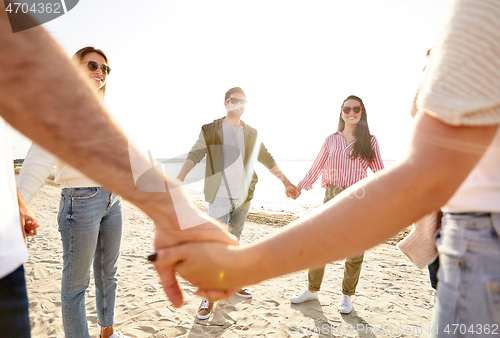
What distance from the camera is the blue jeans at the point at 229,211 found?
4068 mm

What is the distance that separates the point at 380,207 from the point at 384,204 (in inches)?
0.6

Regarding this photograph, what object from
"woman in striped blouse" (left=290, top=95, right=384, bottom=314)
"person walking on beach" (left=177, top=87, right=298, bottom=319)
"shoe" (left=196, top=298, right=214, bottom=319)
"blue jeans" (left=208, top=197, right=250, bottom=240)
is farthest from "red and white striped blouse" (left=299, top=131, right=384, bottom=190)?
"shoe" (left=196, top=298, right=214, bottom=319)

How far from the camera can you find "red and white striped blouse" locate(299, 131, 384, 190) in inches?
153

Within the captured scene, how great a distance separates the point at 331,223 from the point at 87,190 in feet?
7.59

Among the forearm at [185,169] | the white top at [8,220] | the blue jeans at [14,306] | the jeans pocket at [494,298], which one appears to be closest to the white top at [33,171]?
the white top at [8,220]

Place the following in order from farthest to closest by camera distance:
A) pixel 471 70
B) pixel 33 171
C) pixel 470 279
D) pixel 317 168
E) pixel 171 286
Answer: pixel 317 168 < pixel 33 171 < pixel 171 286 < pixel 470 279 < pixel 471 70

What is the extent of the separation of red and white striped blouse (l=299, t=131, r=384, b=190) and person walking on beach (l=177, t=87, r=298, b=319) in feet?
1.97

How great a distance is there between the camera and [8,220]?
1.05 metres

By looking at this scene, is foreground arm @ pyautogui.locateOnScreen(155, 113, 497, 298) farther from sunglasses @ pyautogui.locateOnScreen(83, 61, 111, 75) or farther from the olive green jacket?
the olive green jacket

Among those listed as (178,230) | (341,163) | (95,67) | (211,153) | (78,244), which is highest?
(95,67)

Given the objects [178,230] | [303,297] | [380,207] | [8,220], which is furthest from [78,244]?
[303,297]

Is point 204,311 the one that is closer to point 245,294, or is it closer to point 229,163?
point 245,294

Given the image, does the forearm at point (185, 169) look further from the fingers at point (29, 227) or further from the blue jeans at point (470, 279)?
the blue jeans at point (470, 279)

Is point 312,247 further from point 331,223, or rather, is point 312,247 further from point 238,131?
point 238,131
